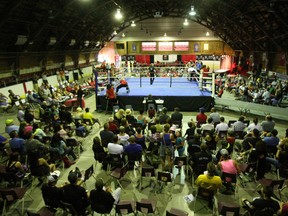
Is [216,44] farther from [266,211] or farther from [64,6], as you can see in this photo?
[266,211]

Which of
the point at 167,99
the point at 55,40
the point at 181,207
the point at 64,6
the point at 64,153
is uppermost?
the point at 64,6

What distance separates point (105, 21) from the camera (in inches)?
994

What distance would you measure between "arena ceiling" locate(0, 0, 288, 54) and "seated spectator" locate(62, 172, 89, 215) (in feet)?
32.5

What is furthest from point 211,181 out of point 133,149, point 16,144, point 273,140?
point 16,144

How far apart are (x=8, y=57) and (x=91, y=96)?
17.8ft

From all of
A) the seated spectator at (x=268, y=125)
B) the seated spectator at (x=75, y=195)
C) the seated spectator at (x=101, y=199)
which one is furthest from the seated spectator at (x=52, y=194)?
the seated spectator at (x=268, y=125)

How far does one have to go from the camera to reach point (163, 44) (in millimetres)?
31016

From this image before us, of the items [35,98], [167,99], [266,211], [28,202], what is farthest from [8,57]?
[266,211]

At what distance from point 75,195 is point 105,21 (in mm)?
23851

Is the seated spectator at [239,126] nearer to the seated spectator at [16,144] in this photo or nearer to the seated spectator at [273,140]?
the seated spectator at [273,140]

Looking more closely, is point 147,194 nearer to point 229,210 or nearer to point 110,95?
point 229,210

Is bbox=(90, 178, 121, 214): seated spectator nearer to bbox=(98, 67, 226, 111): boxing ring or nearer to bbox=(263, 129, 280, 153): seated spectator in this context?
bbox=(263, 129, 280, 153): seated spectator

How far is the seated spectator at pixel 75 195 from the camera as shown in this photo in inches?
159

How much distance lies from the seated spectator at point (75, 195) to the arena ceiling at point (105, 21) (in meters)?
9.90
